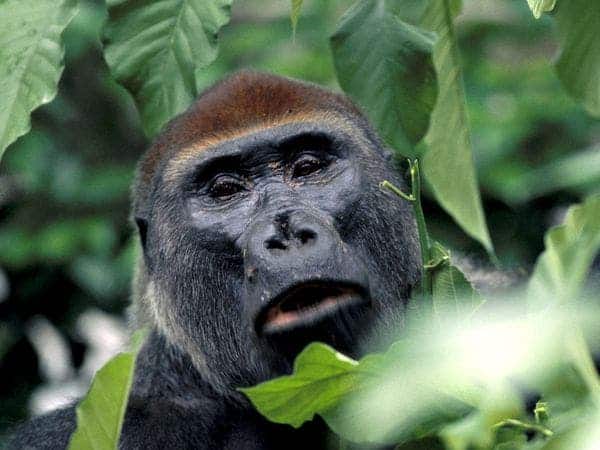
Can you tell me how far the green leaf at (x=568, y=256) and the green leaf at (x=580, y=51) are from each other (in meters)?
0.95

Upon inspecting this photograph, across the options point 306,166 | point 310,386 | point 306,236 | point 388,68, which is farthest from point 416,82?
point 310,386

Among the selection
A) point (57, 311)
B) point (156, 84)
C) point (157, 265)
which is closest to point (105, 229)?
point (57, 311)

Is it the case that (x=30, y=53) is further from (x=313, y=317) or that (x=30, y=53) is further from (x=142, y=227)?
(x=142, y=227)

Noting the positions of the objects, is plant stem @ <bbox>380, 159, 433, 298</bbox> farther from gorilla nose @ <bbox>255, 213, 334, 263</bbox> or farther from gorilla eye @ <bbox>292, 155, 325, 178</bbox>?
gorilla eye @ <bbox>292, 155, 325, 178</bbox>

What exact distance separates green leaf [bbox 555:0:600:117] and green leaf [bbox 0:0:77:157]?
3.83 ft

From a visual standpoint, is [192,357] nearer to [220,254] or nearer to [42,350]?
[220,254]

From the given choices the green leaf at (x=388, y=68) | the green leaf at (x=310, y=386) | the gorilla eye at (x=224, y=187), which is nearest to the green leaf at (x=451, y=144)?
the green leaf at (x=388, y=68)

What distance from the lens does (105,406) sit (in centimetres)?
223

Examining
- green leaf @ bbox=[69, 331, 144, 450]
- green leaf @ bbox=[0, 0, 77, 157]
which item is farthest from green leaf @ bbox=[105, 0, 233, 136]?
green leaf @ bbox=[69, 331, 144, 450]

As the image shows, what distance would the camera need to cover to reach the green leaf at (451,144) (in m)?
3.16

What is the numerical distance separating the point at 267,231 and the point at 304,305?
0.25 metres

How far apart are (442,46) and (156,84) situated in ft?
2.47

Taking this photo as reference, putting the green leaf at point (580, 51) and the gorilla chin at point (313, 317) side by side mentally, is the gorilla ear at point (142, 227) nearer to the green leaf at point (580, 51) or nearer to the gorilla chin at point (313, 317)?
the gorilla chin at point (313, 317)

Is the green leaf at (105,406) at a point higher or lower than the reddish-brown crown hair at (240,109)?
higher
